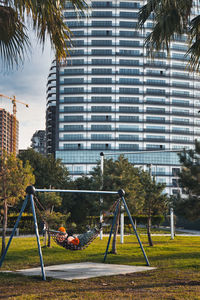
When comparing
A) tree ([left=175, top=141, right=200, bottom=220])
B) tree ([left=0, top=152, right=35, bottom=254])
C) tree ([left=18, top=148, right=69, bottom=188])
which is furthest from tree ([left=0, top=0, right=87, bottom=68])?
tree ([left=18, top=148, right=69, bottom=188])

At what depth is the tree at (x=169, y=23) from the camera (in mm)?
7137

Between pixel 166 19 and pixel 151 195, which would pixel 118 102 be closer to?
pixel 151 195

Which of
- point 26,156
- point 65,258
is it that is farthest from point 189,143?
point 65,258

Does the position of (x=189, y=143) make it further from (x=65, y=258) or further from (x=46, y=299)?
(x=46, y=299)

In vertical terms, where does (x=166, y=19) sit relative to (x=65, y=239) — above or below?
above

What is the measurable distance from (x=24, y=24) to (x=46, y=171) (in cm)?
4527

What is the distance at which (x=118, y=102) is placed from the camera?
331ft

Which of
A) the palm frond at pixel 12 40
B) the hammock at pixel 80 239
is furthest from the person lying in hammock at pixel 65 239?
the palm frond at pixel 12 40

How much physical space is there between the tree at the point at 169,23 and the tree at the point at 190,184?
615 cm

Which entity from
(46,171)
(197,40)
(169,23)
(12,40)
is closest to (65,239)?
(197,40)

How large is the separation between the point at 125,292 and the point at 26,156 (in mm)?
43398

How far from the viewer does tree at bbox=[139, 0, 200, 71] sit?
7.14 m

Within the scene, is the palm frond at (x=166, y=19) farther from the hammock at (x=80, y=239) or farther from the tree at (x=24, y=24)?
the hammock at (x=80, y=239)

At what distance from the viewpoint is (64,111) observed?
99.9 meters
